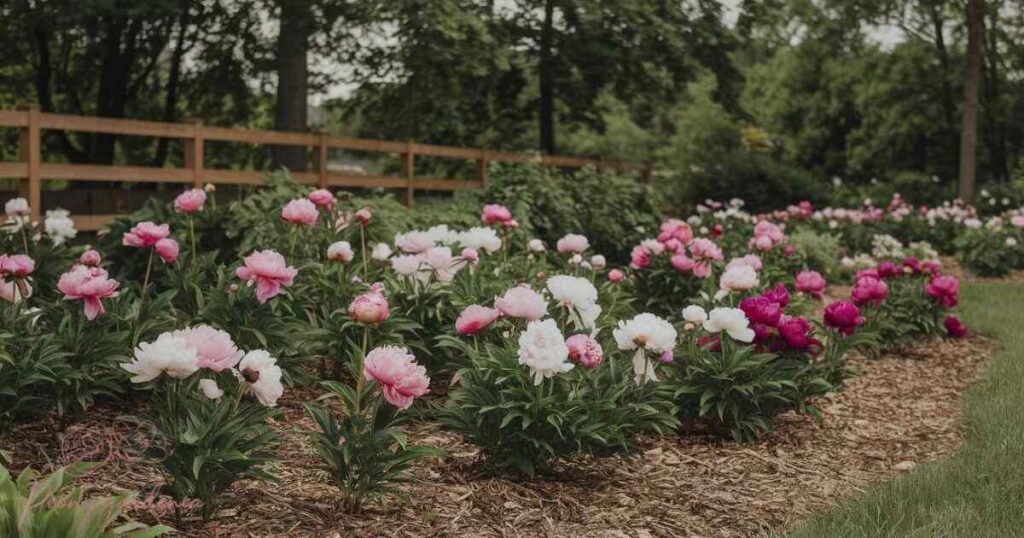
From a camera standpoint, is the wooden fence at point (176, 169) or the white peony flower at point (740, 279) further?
the wooden fence at point (176, 169)

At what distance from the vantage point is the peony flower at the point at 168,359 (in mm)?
2598

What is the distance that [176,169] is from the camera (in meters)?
8.23

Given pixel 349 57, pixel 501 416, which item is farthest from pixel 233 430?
pixel 349 57

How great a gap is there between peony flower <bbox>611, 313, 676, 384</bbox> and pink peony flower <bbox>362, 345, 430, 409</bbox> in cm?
98

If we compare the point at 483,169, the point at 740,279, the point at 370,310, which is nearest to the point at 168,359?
the point at 370,310

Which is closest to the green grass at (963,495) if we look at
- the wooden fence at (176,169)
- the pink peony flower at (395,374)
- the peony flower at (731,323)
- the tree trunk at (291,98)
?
the peony flower at (731,323)

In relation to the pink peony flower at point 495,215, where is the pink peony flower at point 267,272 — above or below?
below

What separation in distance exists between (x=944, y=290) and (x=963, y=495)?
127 inches

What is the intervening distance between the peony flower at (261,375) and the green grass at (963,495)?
5.18ft

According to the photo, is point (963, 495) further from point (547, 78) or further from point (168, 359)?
point (547, 78)

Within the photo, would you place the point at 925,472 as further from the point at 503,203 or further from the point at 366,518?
the point at 503,203

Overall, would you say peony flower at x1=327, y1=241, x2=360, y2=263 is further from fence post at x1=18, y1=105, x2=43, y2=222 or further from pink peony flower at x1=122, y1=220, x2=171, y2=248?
fence post at x1=18, y1=105, x2=43, y2=222

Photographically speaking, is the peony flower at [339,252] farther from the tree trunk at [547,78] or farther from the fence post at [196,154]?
the tree trunk at [547,78]

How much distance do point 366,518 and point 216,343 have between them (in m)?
0.72
